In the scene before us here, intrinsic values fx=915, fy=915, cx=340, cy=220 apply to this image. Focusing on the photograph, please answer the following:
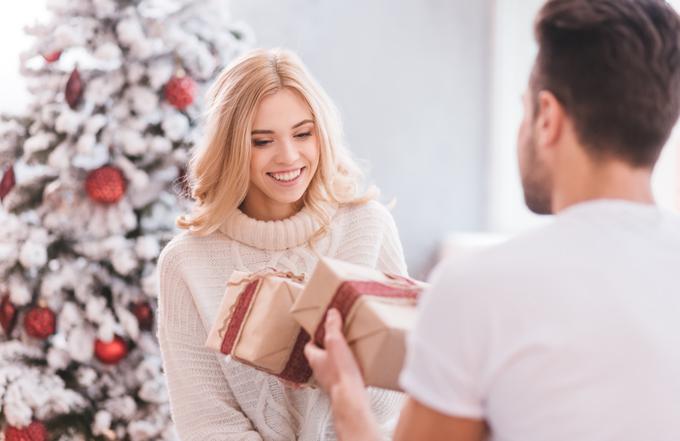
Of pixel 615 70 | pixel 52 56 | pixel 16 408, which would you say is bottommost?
pixel 16 408

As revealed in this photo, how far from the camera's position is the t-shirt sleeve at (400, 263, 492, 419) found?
3.67 feet

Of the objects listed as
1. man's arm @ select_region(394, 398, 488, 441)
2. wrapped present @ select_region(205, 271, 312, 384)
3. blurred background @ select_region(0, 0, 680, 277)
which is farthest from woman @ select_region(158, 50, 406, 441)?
blurred background @ select_region(0, 0, 680, 277)

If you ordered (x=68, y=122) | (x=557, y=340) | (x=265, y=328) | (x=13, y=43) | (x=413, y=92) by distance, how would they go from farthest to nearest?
(x=413, y=92) → (x=13, y=43) → (x=68, y=122) → (x=265, y=328) → (x=557, y=340)

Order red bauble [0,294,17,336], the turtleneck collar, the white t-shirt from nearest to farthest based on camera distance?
the white t-shirt < the turtleneck collar < red bauble [0,294,17,336]

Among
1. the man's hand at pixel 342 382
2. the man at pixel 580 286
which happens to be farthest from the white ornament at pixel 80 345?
the man at pixel 580 286

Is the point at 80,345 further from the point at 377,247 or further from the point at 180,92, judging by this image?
the point at 377,247

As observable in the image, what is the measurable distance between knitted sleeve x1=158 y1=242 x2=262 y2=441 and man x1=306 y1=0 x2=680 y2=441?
93 centimetres

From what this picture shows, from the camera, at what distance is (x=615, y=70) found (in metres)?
1.16

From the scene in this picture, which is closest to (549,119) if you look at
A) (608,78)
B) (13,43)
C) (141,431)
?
(608,78)

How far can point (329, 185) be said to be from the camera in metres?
2.23

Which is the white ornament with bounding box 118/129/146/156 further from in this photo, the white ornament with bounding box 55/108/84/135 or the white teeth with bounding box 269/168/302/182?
the white teeth with bounding box 269/168/302/182

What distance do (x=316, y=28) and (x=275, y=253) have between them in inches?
119

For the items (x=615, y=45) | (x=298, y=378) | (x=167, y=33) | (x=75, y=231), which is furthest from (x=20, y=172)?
(x=615, y=45)

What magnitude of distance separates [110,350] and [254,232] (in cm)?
151
